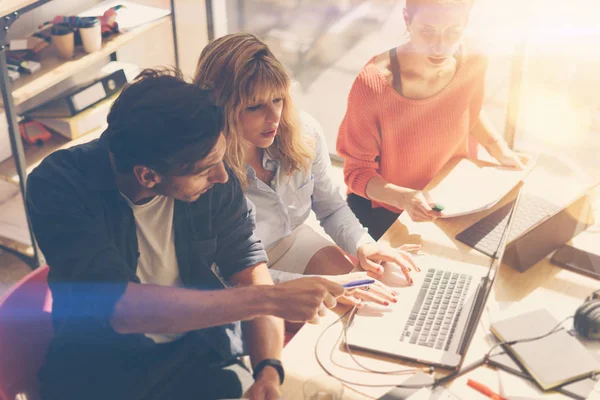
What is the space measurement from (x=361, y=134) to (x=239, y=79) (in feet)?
1.64

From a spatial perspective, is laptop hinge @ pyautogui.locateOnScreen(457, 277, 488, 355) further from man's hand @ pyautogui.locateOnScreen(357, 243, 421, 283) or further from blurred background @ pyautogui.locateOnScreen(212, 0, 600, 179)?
blurred background @ pyautogui.locateOnScreen(212, 0, 600, 179)

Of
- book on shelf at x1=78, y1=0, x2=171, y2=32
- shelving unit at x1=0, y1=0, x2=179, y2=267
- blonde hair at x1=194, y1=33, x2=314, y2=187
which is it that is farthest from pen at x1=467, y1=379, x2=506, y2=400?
book on shelf at x1=78, y1=0, x2=171, y2=32

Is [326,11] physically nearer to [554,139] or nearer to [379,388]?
[554,139]

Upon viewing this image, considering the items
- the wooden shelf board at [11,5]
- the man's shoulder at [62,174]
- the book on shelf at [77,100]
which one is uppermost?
the wooden shelf board at [11,5]

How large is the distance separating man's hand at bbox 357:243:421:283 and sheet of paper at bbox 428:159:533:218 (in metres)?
0.22

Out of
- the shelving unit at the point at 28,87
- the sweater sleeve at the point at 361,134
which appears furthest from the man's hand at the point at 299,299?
the shelving unit at the point at 28,87

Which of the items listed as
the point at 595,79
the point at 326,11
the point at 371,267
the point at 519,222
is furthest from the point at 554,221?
the point at 326,11

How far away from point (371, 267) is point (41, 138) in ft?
5.51

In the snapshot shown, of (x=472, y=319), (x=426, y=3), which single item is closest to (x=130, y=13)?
(x=426, y=3)

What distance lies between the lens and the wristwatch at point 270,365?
143 centimetres

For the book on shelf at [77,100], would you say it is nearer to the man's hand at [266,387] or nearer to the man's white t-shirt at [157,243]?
the man's white t-shirt at [157,243]

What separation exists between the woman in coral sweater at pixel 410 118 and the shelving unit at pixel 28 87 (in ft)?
3.80

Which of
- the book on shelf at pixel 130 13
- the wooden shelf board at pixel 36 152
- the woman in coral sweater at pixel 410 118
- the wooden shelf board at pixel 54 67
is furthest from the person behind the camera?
the book on shelf at pixel 130 13

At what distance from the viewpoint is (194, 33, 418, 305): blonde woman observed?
5.75 ft
